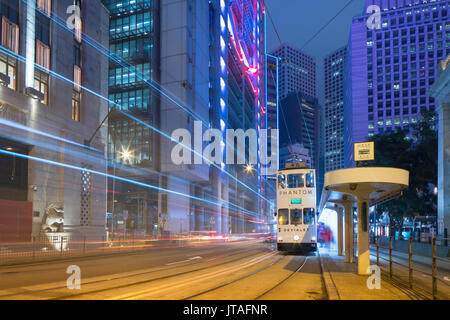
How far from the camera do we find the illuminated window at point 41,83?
96.6 ft

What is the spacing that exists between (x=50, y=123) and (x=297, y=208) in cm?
1921

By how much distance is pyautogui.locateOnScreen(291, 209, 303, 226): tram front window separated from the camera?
25188 millimetres

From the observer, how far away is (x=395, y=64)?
13888 centimetres

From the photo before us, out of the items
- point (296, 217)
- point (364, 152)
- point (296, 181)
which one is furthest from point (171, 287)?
point (296, 181)

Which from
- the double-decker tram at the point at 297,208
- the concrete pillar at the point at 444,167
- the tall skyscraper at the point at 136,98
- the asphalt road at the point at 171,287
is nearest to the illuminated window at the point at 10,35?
the asphalt road at the point at 171,287

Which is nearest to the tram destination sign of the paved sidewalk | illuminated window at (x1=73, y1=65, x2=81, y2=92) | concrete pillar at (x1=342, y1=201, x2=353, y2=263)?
the paved sidewalk

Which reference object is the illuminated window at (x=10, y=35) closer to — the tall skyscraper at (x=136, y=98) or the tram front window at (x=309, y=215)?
the tram front window at (x=309, y=215)

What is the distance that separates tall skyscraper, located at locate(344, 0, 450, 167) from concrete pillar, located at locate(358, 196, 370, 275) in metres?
127

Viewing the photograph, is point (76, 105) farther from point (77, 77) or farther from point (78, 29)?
point (78, 29)

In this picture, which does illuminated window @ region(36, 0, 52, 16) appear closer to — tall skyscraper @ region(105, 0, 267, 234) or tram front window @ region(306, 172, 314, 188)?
tall skyscraper @ region(105, 0, 267, 234)

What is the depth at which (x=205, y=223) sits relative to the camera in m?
69.1

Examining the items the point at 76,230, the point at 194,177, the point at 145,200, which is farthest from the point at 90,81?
the point at 145,200

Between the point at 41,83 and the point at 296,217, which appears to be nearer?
the point at 296,217
